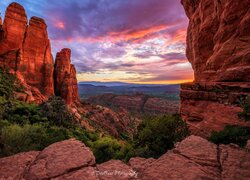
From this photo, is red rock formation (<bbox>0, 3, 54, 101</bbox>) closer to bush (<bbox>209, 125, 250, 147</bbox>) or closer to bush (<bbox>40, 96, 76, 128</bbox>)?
bush (<bbox>40, 96, 76, 128</bbox>)

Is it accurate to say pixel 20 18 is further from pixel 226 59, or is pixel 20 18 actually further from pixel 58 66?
pixel 226 59

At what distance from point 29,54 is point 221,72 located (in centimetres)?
6382

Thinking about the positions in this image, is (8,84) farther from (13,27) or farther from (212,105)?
(212,105)

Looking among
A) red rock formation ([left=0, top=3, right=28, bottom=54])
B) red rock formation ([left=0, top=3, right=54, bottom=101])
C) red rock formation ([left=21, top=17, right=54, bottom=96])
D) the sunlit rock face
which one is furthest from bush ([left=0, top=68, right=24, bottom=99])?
the sunlit rock face

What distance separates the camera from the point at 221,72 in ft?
74.0

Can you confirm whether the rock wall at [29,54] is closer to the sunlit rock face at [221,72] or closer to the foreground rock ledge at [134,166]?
the foreground rock ledge at [134,166]

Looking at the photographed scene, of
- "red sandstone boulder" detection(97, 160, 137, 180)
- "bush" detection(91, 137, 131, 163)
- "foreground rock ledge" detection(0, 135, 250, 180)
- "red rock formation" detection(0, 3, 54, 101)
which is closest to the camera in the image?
"foreground rock ledge" detection(0, 135, 250, 180)

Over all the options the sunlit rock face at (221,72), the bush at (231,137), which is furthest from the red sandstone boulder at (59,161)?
the sunlit rock face at (221,72)

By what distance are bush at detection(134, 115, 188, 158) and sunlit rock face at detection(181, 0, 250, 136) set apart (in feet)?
19.6

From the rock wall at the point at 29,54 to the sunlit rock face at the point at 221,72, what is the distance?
44.7m

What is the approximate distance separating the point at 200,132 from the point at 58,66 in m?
68.9

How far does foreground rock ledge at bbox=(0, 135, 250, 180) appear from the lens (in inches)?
281

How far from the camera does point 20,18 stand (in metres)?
57.2

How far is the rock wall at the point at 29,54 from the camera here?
5294 centimetres
